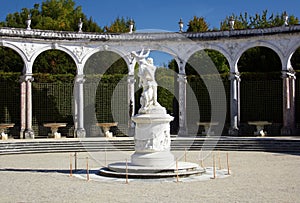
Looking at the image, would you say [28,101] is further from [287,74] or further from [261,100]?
[287,74]

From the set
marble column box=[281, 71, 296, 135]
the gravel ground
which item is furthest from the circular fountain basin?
marble column box=[281, 71, 296, 135]

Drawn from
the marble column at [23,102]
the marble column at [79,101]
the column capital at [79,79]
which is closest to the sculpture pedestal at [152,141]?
the marble column at [79,101]

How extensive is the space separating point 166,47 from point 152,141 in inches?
605

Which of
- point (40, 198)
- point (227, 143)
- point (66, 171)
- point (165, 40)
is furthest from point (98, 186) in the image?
point (165, 40)

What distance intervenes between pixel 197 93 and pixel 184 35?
421 cm

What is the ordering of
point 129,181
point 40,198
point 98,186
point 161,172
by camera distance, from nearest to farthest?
point 40,198 → point 98,186 → point 129,181 → point 161,172

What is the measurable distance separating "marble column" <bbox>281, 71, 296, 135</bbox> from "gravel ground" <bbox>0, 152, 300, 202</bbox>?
11251mm

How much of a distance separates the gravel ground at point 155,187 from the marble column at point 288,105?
11.3 m

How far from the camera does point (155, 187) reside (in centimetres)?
1252

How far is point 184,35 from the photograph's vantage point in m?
30.0

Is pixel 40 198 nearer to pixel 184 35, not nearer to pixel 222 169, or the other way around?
pixel 222 169

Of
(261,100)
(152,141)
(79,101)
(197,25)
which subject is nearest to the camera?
(152,141)

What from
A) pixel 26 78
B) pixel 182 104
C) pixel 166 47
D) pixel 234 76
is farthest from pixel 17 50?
pixel 234 76

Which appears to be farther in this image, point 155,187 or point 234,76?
point 234,76
